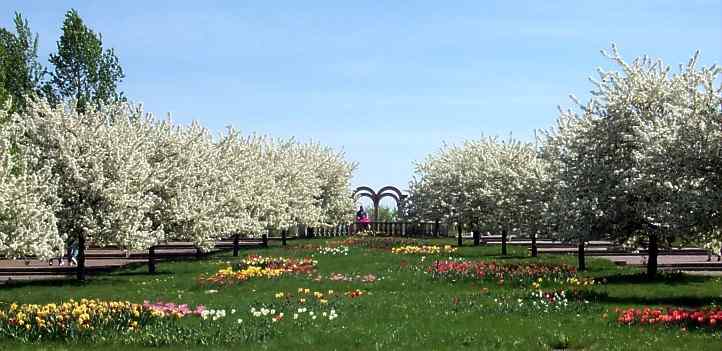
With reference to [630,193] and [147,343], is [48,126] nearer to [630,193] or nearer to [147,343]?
[147,343]

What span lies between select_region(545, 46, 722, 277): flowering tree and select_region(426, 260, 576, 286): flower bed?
157 cm

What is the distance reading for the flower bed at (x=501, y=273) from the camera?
2450 cm

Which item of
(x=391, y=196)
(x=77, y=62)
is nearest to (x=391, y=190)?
(x=391, y=196)

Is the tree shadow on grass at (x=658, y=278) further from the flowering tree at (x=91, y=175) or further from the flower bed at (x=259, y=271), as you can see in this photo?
the flowering tree at (x=91, y=175)

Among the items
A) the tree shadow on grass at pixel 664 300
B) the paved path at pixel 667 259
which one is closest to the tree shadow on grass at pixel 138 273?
the tree shadow on grass at pixel 664 300

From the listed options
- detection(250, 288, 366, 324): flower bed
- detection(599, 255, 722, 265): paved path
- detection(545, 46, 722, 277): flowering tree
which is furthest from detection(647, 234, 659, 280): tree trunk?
detection(599, 255, 722, 265): paved path

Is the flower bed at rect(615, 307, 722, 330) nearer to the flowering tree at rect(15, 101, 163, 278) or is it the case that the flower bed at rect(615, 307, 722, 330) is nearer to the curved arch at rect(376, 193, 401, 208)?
the flowering tree at rect(15, 101, 163, 278)

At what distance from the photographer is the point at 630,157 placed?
82.9 ft

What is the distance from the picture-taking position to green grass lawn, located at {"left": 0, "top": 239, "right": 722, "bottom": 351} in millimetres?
13836

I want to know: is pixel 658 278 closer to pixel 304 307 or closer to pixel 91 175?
→ pixel 304 307

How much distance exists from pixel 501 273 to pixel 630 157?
207 inches

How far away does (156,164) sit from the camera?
33469 mm

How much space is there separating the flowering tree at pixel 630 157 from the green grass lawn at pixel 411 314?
179cm

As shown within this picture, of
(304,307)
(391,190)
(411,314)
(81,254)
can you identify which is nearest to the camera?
(411,314)
